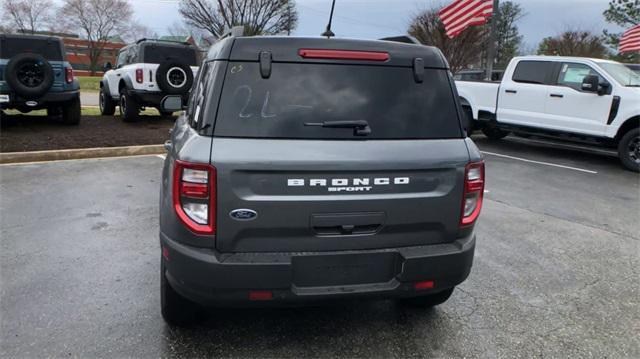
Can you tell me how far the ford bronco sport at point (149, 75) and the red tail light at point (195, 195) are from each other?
806cm

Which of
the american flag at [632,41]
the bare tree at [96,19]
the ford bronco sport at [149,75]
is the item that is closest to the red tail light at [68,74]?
the ford bronco sport at [149,75]

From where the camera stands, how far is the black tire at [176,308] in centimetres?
275

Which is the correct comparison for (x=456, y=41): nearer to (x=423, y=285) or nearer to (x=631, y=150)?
(x=631, y=150)

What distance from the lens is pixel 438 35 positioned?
26094 mm

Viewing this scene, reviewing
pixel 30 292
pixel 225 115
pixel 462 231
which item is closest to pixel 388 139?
pixel 462 231

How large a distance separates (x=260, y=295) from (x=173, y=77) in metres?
9.20

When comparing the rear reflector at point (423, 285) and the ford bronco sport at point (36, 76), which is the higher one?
the ford bronco sport at point (36, 76)

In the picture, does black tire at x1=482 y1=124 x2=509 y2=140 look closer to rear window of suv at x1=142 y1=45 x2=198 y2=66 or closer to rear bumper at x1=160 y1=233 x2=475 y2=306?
rear window of suv at x1=142 y1=45 x2=198 y2=66

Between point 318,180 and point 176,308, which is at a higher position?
point 318,180

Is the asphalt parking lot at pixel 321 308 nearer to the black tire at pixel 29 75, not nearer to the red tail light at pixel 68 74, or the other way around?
the black tire at pixel 29 75

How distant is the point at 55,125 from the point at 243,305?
9.87 meters

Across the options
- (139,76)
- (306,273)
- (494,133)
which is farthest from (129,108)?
(306,273)

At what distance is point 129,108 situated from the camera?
11086mm

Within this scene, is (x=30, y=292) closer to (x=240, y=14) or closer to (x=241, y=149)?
(x=241, y=149)
